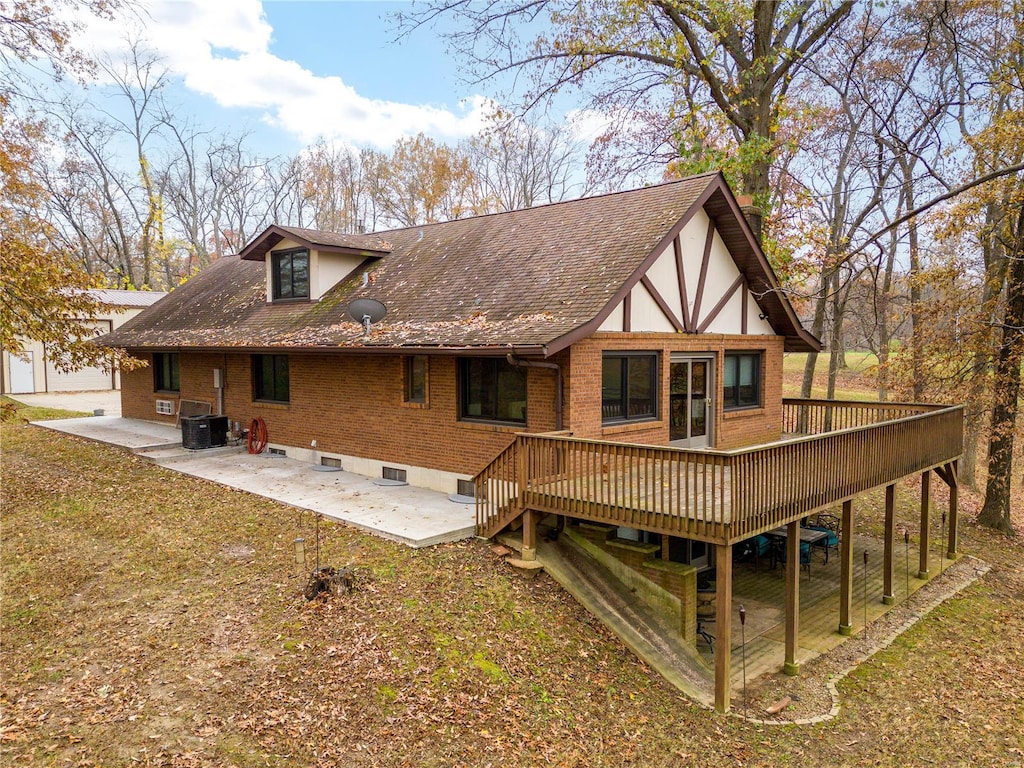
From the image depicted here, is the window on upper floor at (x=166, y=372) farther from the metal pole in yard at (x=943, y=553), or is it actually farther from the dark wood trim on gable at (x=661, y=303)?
the metal pole in yard at (x=943, y=553)

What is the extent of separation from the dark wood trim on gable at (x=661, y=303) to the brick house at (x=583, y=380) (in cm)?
3

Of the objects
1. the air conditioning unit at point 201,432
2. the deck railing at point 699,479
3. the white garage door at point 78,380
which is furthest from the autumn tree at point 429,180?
the deck railing at point 699,479

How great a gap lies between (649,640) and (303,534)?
5.19m

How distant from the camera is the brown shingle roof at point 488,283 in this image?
10.4 meters

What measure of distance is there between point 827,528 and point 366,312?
10.7 m

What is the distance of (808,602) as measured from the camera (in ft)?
37.0

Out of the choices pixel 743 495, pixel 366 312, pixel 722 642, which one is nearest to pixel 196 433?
pixel 366 312

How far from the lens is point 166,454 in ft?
49.9

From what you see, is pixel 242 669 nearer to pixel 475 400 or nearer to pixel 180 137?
pixel 475 400

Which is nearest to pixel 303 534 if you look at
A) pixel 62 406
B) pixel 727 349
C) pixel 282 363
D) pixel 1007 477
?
pixel 282 363

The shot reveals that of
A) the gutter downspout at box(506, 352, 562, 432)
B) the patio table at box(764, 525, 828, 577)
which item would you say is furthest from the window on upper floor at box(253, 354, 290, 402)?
the patio table at box(764, 525, 828, 577)

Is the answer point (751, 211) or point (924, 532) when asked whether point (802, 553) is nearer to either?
point (924, 532)

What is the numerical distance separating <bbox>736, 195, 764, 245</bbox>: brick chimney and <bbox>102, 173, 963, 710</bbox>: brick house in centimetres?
167

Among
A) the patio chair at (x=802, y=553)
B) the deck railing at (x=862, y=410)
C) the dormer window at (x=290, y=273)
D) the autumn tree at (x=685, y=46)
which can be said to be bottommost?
the patio chair at (x=802, y=553)
